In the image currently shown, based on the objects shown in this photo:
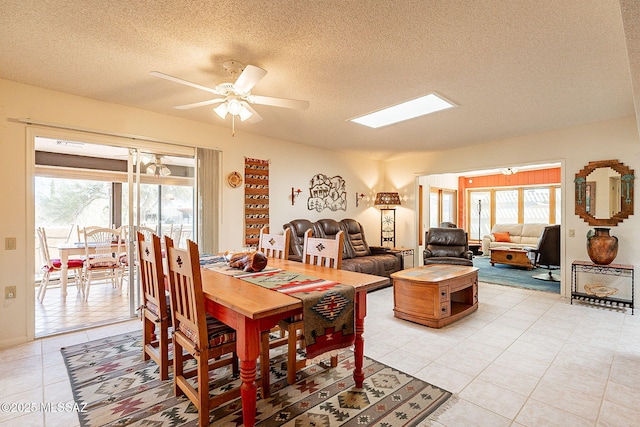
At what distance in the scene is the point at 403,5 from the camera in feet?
5.88

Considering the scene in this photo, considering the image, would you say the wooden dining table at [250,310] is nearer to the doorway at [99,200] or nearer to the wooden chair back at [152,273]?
the wooden chair back at [152,273]

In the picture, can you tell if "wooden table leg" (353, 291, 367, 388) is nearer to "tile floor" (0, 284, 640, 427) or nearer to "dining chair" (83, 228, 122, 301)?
"tile floor" (0, 284, 640, 427)

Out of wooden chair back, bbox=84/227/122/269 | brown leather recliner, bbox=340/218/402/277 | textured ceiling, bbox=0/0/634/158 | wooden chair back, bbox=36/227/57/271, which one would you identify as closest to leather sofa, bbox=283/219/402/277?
brown leather recliner, bbox=340/218/402/277

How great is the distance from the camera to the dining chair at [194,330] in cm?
167

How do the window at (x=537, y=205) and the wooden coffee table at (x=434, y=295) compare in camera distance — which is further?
the window at (x=537, y=205)

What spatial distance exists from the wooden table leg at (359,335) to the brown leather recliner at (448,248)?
3576 mm

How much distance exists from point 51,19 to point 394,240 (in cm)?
614

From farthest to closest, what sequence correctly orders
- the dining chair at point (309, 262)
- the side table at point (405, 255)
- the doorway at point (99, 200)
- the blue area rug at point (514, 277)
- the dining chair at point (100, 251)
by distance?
the side table at point (405, 255), the blue area rug at point (514, 277), the dining chair at point (100, 251), the doorway at point (99, 200), the dining chair at point (309, 262)

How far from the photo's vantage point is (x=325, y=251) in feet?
8.53

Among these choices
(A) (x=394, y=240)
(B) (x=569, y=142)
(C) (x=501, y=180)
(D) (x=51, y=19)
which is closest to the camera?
(D) (x=51, y=19)

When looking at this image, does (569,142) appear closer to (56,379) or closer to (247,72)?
(247,72)

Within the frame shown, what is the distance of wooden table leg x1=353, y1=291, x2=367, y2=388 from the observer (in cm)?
205

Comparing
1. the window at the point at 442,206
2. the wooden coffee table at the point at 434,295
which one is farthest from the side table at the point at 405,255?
the window at the point at 442,206

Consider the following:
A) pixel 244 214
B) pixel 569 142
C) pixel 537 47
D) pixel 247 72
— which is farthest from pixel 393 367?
pixel 569 142
